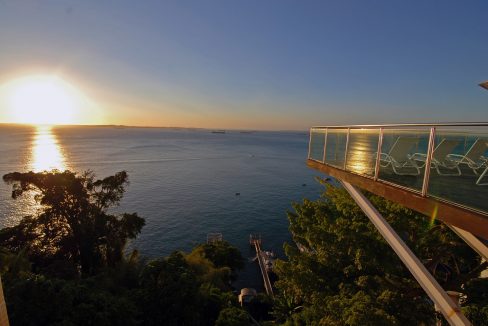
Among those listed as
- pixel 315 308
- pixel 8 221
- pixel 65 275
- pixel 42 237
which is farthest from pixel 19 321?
pixel 8 221

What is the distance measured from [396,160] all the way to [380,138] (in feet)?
1.62

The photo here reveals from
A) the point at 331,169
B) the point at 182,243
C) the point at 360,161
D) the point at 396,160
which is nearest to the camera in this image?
the point at 396,160

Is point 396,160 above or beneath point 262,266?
above

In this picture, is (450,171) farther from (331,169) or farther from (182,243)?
(182,243)

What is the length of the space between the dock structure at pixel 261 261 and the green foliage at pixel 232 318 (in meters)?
11.0

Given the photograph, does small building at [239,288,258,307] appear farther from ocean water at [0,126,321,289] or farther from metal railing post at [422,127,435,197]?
metal railing post at [422,127,435,197]

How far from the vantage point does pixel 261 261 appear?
32.6 m

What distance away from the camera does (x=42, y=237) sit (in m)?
22.5

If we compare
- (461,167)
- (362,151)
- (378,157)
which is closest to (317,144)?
(362,151)

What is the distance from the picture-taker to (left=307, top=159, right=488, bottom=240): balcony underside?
3.41 m

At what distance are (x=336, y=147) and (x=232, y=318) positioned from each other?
10132 millimetres

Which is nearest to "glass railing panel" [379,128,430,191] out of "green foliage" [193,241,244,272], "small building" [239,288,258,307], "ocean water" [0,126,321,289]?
"small building" [239,288,258,307]

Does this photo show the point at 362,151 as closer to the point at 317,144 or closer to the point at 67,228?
the point at 317,144

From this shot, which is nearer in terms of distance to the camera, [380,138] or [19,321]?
[380,138]
